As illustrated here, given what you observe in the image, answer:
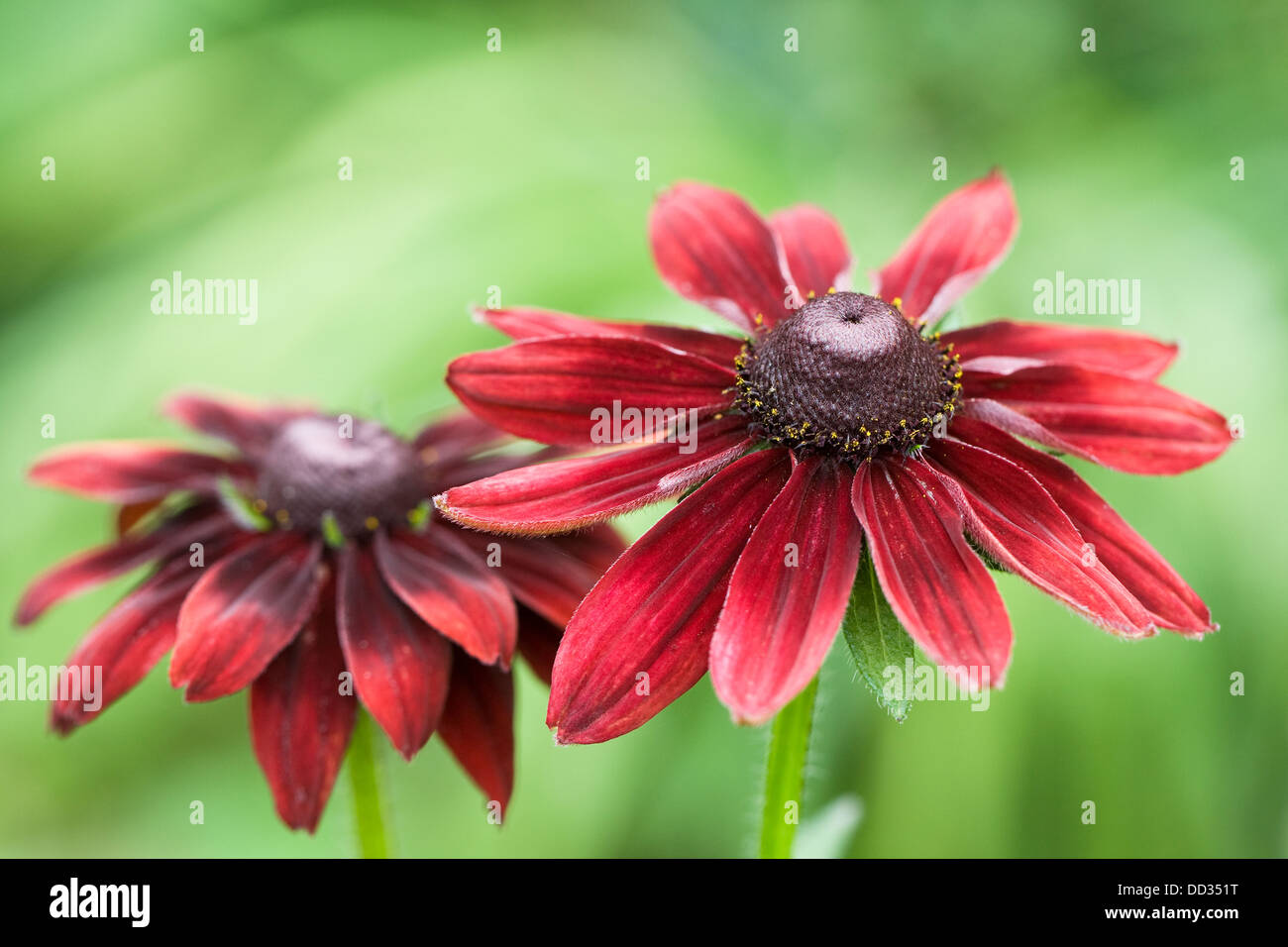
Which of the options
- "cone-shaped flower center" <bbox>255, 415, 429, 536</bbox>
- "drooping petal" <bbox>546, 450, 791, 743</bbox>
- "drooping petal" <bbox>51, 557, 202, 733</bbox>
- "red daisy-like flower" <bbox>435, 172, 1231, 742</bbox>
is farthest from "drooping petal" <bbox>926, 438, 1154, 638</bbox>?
"drooping petal" <bbox>51, 557, 202, 733</bbox>

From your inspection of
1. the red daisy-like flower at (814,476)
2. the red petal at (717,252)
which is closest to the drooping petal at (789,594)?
the red daisy-like flower at (814,476)

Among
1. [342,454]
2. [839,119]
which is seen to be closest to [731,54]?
[839,119]

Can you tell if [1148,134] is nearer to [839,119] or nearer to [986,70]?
[986,70]

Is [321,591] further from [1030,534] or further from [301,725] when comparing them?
[1030,534]

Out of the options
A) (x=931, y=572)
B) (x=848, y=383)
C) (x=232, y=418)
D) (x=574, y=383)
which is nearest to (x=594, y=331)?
(x=574, y=383)

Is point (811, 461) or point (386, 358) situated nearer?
point (811, 461)

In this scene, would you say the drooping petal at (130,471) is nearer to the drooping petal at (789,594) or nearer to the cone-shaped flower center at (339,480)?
the cone-shaped flower center at (339,480)

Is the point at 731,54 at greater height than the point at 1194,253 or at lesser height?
greater
